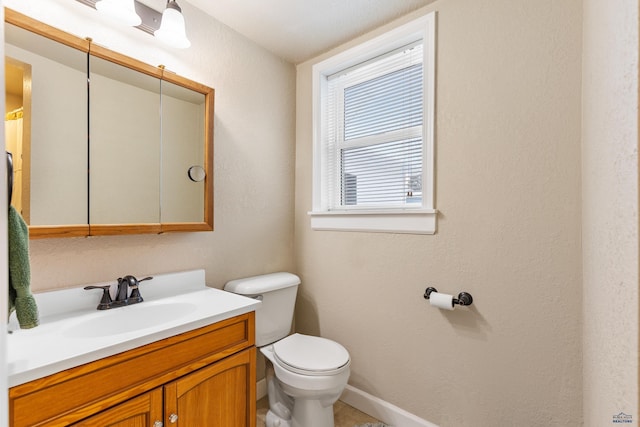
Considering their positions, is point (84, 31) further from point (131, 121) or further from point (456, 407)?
point (456, 407)

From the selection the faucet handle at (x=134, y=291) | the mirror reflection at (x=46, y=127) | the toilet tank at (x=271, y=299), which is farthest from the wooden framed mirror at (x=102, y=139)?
the toilet tank at (x=271, y=299)

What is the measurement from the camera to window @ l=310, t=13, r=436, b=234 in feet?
5.35

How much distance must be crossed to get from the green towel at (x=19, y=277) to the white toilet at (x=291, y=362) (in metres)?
1.01

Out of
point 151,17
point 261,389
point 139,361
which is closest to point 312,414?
point 261,389

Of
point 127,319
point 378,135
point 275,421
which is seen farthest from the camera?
point 378,135

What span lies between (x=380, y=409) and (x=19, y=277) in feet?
5.97

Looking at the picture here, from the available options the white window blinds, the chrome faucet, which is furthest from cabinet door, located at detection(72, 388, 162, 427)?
the white window blinds

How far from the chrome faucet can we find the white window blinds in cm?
127

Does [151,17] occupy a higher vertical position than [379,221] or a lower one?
higher

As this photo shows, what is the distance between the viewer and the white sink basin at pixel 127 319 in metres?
1.12

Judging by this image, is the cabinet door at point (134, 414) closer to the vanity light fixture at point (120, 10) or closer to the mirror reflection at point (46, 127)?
the mirror reflection at point (46, 127)

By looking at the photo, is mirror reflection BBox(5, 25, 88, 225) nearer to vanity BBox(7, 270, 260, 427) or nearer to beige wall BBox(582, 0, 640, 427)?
vanity BBox(7, 270, 260, 427)

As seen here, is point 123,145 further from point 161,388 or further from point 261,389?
point 261,389

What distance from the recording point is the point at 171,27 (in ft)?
4.58
